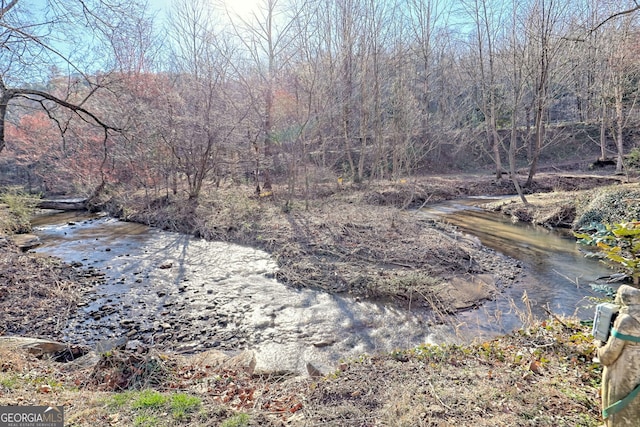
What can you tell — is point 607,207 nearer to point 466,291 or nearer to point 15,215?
point 466,291

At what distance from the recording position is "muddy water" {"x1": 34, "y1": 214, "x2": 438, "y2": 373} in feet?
17.1

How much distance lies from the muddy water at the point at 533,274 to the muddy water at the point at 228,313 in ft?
4.50

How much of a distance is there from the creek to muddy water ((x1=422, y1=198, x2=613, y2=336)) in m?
0.02

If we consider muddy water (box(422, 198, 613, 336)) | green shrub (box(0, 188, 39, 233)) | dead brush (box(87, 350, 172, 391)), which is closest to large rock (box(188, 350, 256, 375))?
dead brush (box(87, 350, 172, 391))

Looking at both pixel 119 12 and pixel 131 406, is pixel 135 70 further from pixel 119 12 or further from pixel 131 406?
pixel 131 406

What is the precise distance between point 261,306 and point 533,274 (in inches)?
247

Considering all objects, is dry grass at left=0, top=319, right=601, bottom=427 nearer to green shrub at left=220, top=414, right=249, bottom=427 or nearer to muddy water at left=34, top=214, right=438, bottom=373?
green shrub at left=220, top=414, right=249, bottom=427

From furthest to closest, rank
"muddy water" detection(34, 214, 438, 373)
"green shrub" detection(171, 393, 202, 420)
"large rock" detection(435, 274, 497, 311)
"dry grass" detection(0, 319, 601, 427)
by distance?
"large rock" detection(435, 274, 497, 311), "muddy water" detection(34, 214, 438, 373), "green shrub" detection(171, 393, 202, 420), "dry grass" detection(0, 319, 601, 427)

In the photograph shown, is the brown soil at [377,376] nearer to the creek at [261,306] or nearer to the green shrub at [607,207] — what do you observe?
the creek at [261,306]

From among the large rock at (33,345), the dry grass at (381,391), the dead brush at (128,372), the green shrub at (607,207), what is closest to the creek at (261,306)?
the large rock at (33,345)

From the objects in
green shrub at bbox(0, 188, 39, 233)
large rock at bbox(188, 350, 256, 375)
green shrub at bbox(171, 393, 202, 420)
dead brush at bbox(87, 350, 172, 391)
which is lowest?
large rock at bbox(188, 350, 256, 375)

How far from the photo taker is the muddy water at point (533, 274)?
229 inches

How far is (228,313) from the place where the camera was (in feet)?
20.6

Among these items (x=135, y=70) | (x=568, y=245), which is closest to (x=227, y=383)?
(x=568, y=245)
